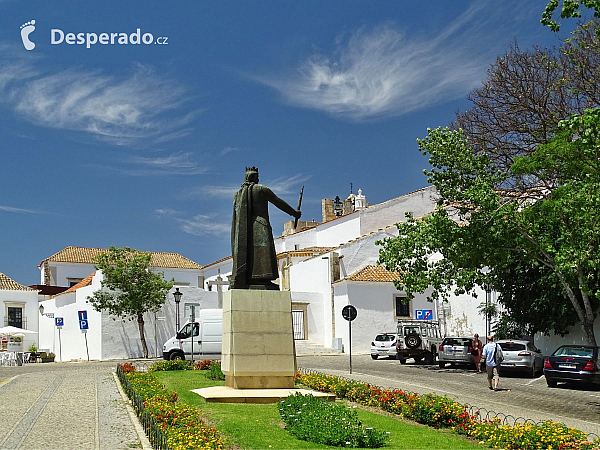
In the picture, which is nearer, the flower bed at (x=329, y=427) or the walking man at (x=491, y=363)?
the flower bed at (x=329, y=427)

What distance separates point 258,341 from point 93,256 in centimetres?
5089

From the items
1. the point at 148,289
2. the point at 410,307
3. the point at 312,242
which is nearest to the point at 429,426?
the point at 148,289

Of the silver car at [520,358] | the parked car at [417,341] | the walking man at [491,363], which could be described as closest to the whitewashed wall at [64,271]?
the parked car at [417,341]

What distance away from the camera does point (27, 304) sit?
1890 inches

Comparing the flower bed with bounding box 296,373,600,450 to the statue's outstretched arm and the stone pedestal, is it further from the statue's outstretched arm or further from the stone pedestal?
the statue's outstretched arm

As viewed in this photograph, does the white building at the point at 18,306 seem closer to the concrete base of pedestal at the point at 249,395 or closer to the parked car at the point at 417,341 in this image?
the parked car at the point at 417,341

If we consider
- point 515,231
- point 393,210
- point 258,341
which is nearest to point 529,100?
point 515,231

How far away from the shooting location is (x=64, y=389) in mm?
17344

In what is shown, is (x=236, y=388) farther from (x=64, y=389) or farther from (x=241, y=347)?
(x=64, y=389)

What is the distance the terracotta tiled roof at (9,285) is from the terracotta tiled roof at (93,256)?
10.5 metres

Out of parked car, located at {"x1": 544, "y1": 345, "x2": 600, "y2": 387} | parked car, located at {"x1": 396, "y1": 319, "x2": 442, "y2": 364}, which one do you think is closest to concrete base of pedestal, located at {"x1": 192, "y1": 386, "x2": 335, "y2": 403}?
parked car, located at {"x1": 544, "y1": 345, "x2": 600, "y2": 387}

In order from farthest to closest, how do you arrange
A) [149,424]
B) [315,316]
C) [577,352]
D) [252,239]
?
[315,316], [577,352], [252,239], [149,424]

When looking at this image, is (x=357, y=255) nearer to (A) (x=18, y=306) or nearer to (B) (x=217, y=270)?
(B) (x=217, y=270)

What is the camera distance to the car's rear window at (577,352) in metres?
20.3
